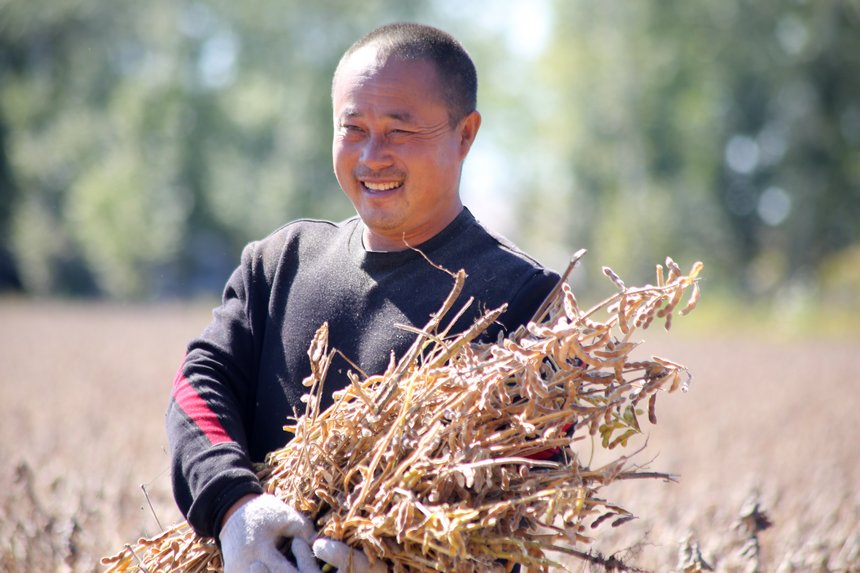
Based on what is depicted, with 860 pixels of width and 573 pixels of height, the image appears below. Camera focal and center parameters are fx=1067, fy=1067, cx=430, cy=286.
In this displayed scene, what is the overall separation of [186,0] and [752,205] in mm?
19382

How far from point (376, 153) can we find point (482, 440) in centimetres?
77

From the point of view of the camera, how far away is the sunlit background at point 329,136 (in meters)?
29.7

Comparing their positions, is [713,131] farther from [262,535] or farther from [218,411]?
[262,535]

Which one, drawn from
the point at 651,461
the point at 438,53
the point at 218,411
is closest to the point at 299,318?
the point at 218,411

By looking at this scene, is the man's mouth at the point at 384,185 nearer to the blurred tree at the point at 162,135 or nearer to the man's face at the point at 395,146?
the man's face at the point at 395,146

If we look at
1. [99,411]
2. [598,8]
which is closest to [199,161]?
[598,8]

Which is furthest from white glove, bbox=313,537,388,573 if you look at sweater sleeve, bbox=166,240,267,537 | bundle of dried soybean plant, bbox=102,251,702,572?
sweater sleeve, bbox=166,240,267,537

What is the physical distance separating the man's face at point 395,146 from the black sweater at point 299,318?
8 centimetres

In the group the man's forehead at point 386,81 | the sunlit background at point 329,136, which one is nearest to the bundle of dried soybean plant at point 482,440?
the man's forehead at point 386,81

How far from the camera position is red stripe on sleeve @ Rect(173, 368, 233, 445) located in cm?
246

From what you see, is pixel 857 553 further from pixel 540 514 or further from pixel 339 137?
pixel 339 137

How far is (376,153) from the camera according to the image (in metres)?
2.57

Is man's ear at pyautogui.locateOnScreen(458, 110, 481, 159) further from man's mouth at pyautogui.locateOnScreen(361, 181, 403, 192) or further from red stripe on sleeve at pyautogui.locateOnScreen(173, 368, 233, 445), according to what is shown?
red stripe on sleeve at pyautogui.locateOnScreen(173, 368, 233, 445)

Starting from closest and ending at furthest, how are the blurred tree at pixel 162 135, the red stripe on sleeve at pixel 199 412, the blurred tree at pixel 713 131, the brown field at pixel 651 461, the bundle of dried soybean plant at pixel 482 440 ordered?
the bundle of dried soybean plant at pixel 482 440
the red stripe on sleeve at pixel 199 412
the brown field at pixel 651 461
the blurred tree at pixel 713 131
the blurred tree at pixel 162 135
